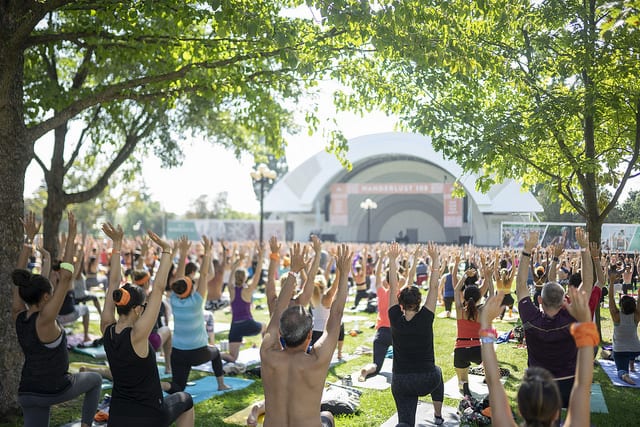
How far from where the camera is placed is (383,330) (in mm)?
7449

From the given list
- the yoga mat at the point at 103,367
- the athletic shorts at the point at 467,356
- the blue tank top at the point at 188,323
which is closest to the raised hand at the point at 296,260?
the blue tank top at the point at 188,323

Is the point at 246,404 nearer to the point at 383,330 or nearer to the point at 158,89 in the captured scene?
the point at 383,330

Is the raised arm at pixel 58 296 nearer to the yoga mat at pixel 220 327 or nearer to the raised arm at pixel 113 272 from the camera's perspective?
the raised arm at pixel 113 272

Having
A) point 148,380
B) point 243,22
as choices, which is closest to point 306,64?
point 243,22

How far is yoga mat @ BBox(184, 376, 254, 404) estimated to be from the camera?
714cm

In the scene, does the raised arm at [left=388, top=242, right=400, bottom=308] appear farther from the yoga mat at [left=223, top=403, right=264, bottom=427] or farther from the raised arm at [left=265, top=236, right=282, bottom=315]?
the yoga mat at [left=223, top=403, right=264, bottom=427]

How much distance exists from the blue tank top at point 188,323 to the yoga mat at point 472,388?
330 cm

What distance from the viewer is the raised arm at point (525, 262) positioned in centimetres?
441

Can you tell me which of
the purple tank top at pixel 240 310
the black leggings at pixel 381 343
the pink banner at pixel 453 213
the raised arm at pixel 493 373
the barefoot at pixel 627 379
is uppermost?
the pink banner at pixel 453 213

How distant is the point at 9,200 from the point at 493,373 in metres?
5.70

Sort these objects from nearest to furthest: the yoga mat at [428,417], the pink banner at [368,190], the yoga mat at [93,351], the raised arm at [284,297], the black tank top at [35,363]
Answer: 1. the raised arm at [284,297]
2. the black tank top at [35,363]
3. the yoga mat at [428,417]
4. the yoga mat at [93,351]
5. the pink banner at [368,190]

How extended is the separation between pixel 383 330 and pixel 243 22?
4422 mm

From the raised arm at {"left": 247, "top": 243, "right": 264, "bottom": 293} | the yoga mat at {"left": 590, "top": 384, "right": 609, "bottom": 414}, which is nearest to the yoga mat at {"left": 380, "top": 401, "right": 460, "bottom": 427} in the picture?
the yoga mat at {"left": 590, "top": 384, "right": 609, "bottom": 414}

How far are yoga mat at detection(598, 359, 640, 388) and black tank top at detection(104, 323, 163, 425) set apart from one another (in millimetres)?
6647
